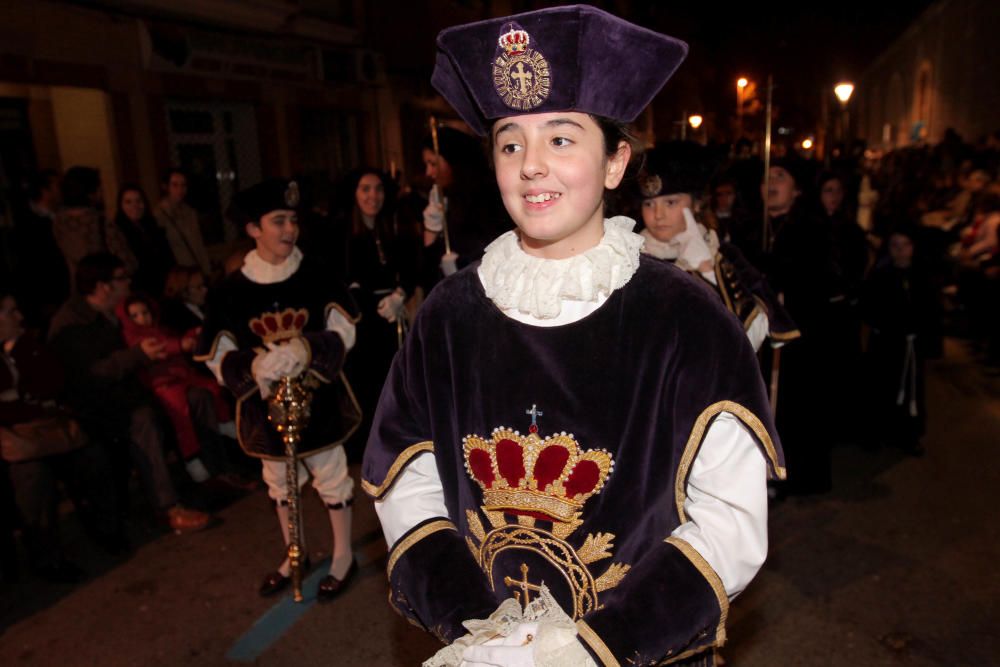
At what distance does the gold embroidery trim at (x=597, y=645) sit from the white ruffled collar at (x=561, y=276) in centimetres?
67

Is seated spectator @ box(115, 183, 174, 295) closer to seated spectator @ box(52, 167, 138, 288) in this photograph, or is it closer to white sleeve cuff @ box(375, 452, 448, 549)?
seated spectator @ box(52, 167, 138, 288)

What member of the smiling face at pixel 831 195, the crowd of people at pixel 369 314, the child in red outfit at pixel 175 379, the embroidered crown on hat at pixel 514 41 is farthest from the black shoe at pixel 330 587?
the smiling face at pixel 831 195

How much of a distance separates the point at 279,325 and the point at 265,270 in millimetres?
294

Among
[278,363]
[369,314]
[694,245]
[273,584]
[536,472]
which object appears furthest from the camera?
[369,314]

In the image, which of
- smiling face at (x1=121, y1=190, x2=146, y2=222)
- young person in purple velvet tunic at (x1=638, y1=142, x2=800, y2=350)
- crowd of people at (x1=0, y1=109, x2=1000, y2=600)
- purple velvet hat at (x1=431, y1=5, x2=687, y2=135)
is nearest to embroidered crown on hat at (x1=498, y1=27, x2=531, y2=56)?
purple velvet hat at (x1=431, y1=5, x2=687, y2=135)

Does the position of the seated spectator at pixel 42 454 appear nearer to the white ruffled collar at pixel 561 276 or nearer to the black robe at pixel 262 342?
the black robe at pixel 262 342

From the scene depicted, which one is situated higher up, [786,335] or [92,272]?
[92,272]

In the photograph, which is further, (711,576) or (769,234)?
(769,234)

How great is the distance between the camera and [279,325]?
3.83 meters

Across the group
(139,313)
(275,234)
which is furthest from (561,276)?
(139,313)

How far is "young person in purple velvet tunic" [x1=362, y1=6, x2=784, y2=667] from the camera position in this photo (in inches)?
60.2

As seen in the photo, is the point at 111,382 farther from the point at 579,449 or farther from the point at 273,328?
the point at 579,449

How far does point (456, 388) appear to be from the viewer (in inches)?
70.1

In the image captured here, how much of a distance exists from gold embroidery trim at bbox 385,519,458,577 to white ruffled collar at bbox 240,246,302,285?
240cm
